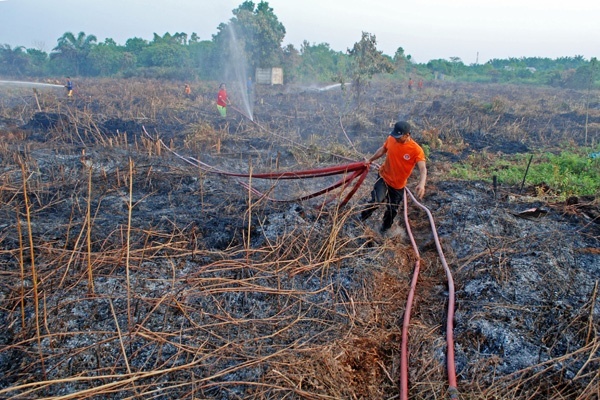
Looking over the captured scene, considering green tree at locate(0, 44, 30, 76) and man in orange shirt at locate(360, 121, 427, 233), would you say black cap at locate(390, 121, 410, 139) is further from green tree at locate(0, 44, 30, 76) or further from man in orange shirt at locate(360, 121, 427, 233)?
green tree at locate(0, 44, 30, 76)

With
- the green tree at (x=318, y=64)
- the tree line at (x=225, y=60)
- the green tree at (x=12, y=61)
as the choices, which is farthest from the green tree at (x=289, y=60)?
the green tree at (x=12, y=61)

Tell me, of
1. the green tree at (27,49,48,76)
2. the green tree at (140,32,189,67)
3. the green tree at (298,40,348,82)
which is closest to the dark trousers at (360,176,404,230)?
the green tree at (298,40,348,82)

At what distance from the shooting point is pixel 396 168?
16.5 ft

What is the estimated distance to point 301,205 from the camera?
5504 millimetres

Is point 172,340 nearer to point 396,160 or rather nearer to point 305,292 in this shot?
point 305,292

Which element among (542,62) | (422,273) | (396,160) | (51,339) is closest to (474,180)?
(396,160)

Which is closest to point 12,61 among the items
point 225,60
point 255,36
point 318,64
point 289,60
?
point 225,60

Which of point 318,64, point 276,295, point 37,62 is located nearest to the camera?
point 276,295

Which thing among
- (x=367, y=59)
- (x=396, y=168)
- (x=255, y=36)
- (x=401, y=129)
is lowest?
(x=396, y=168)

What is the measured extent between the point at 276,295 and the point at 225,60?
35.0 m

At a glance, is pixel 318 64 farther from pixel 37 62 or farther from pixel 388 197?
pixel 388 197

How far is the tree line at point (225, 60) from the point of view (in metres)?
33.2

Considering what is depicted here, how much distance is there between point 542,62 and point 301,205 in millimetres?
62293

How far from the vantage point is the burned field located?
9.09ft
